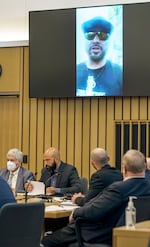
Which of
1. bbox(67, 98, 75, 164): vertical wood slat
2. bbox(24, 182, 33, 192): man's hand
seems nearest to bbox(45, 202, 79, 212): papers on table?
bbox(24, 182, 33, 192): man's hand

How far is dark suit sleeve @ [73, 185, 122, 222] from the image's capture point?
4.69 meters

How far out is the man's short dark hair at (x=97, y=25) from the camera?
866cm

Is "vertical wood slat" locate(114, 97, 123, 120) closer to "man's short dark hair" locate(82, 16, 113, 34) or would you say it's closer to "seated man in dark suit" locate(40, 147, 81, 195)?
"man's short dark hair" locate(82, 16, 113, 34)

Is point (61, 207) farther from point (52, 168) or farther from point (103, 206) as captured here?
point (52, 168)

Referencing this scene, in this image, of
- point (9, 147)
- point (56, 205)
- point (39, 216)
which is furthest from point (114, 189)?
point (9, 147)

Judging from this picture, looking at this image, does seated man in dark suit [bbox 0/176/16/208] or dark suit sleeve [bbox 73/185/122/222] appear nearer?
seated man in dark suit [bbox 0/176/16/208]

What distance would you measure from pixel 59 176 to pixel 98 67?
7.00 ft

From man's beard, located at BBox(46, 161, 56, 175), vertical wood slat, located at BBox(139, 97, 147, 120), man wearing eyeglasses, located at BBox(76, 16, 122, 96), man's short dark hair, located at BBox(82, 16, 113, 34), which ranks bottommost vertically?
man's beard, located at BBox(46, 161, 56, 175)

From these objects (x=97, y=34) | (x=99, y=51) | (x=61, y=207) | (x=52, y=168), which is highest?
(x=97, y=34)

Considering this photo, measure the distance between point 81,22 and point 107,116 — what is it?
1.50 meters

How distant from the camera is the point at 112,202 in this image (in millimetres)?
4699

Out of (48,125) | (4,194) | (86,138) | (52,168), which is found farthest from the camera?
(48,125)

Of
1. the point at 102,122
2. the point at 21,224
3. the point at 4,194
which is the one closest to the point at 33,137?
the point at 102,122

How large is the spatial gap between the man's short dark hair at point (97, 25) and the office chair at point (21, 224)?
509 centimetres
